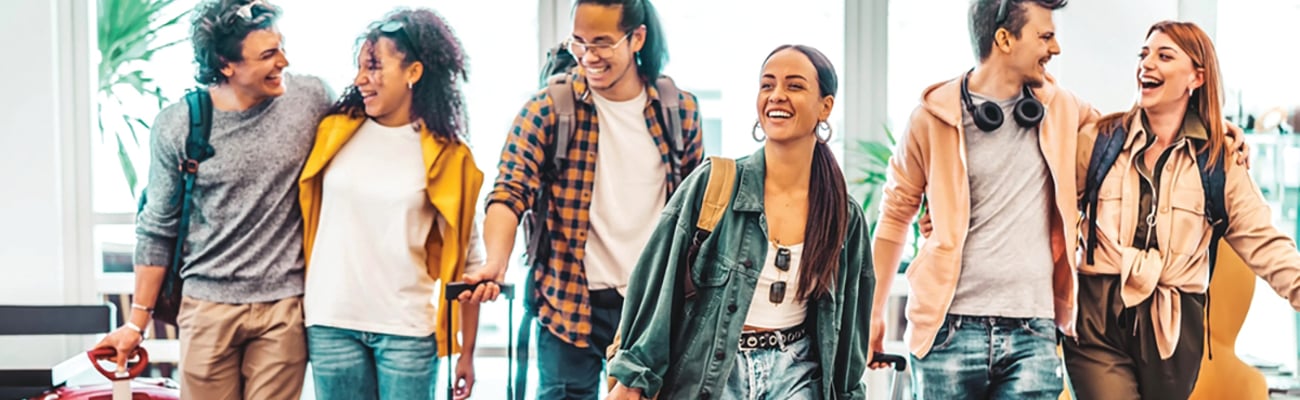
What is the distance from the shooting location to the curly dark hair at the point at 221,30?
291 cm

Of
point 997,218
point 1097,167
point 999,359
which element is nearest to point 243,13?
point 997,218

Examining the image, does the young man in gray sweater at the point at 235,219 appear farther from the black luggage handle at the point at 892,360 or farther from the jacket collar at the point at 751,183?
the black luggage handle at the point at 892,360

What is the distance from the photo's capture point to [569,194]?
2934 mm

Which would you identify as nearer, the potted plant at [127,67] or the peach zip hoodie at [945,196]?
the peach zip hoodie at [945,196]

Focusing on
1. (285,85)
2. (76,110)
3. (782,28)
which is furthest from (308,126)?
(782,28)

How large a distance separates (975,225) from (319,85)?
169cm

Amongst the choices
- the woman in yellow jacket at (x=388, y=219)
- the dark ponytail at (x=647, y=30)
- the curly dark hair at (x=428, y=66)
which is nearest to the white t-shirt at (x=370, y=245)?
the woman in yellow jacket at (x=388, y=219)

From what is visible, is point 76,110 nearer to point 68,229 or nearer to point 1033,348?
point 68,229

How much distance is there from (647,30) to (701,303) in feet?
2.55

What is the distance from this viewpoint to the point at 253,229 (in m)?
2.92

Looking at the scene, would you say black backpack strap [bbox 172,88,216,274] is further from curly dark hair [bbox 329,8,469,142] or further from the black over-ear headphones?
the black over-ear headphones

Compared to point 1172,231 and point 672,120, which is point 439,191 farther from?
point 1172,231

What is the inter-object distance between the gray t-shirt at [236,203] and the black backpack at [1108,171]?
1.97 metres

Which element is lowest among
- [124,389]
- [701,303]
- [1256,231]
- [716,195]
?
[124,389]
